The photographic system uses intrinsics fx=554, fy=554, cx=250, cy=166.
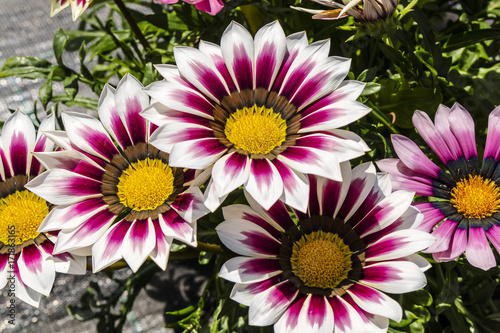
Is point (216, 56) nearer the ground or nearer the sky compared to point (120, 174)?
nearer the sky

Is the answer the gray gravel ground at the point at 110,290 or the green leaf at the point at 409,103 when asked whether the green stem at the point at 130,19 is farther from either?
the gray gravel ground at the point at 110,290

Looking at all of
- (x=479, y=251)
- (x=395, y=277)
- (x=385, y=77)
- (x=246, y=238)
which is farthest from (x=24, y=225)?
(x=385, y=77)

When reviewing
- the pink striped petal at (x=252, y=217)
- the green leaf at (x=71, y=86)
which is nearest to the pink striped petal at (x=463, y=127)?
the pink striped petal at (x=252, y=217)

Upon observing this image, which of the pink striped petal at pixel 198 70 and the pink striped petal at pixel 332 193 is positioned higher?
the pink striped petal at pixel 198 70

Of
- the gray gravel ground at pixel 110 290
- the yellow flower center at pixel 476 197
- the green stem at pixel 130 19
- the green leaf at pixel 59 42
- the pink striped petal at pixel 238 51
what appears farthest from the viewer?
the gray gravel ground at pixel 110 290

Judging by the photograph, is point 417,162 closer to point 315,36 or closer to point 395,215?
point 395,215

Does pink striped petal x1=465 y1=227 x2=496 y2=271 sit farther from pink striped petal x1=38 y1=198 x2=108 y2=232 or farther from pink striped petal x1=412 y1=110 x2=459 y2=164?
pink striped petal x1=38 y1=198 x2=108 y2=232

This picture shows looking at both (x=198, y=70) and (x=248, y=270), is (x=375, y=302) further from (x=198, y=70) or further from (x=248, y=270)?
(x=198, y=70)
